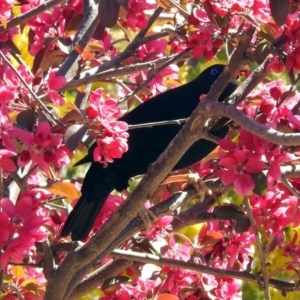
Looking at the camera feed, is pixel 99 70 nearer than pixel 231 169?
No

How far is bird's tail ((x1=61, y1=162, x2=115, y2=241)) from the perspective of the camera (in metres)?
2.27

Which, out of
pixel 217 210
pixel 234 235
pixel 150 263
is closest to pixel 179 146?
pixel 217 210

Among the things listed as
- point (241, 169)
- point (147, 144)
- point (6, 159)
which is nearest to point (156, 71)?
point (147, 144)

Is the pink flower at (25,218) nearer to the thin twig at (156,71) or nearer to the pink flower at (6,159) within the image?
the pink flower at (6,159)

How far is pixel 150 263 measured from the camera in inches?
82.8

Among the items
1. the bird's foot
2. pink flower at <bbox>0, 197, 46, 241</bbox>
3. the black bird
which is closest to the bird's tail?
the black bird

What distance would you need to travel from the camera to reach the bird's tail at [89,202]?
2.27 metres

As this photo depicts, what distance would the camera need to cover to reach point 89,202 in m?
2.51

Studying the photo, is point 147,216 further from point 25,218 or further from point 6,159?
point 6,159

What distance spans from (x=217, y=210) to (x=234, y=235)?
32 centimetres

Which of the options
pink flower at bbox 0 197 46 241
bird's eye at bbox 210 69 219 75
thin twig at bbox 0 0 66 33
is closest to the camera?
pink flower at bbox 0 197 46 241

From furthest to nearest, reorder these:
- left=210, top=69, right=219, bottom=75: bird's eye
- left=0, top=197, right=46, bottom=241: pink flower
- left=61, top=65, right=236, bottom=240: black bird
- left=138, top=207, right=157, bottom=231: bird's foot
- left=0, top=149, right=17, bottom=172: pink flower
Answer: left=210, top=69, right=219, bottom=75: bird's eye < left=61, top=65, right=236, bottom=240: black bird < left=138, top=207, right=157, bottom=231: bird's foot < left=0, top=197, right=46, bottom=241: pink flower < left=0, top=149, right=17, bottom=172: pink flower

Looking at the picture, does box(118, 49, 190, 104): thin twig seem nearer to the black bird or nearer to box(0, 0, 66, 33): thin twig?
the black bird

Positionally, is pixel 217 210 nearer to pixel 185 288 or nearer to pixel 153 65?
pixel 185 288
